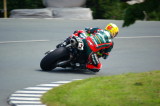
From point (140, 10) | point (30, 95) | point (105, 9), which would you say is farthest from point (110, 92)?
point (105, 9)

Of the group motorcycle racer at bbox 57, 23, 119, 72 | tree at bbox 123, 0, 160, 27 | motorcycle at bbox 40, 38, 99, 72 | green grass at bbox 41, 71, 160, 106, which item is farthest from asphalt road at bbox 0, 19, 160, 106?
tree at bbox 123, 0, 160, 27

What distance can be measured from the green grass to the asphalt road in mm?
1136

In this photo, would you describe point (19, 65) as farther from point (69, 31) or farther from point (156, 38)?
point (156, 38)

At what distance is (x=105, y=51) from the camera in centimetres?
1420

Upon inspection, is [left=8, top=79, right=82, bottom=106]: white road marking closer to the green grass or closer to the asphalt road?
the green grass

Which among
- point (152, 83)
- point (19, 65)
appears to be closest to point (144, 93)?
point (152, 83)

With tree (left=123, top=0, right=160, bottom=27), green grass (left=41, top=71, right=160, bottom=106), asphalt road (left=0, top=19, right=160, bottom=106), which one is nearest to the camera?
tree (left=123, top=0, right=160, bottom=27)

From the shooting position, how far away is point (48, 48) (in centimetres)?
1827

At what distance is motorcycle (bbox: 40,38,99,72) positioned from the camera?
13.6 meters

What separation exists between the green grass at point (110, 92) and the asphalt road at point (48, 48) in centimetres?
114

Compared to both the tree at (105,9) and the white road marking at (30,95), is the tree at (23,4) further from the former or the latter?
the white road marking at (30,95)

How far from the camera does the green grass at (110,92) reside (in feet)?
31.8

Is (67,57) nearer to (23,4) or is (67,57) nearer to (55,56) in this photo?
(55,56)

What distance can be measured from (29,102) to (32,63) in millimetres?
5722
